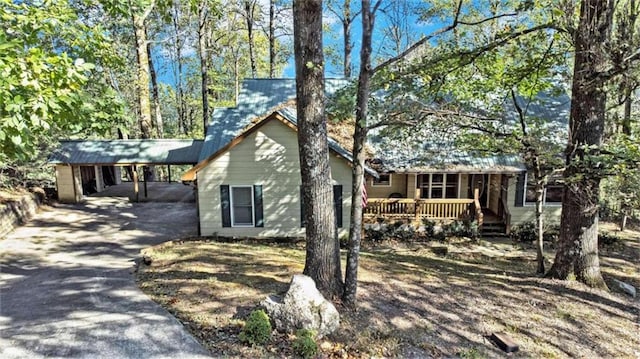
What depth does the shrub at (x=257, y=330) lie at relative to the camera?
4953mm

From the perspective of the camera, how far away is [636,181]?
276 inches

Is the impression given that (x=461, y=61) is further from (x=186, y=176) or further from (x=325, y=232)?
(x=186, y=176)

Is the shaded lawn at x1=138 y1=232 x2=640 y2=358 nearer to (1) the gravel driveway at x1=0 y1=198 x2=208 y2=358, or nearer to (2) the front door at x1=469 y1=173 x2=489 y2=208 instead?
(1) the gravel driveway at x1=0 y1=198 x2=208 y2=358

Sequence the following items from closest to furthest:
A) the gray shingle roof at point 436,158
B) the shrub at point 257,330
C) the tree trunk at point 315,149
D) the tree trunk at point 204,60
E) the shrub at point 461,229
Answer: the shrub at point 257,330, the tree trunk at point 315,149, the gray shingle roof at point 436,158, the shrub at point 461,229, the tree trunk at point 204,60

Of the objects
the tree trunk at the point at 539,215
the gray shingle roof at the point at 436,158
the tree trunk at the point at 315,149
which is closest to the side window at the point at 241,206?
the gray shingle roof at the point at 436,158

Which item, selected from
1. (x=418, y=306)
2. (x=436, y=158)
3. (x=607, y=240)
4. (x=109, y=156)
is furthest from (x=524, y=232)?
(x=109, y=156)

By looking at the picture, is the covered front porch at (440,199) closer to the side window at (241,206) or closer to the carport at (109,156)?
the side window at (241,206)

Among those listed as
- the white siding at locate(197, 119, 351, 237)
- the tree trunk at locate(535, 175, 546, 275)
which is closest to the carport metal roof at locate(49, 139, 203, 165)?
the white siding at locate(197, 119, 351, 237)

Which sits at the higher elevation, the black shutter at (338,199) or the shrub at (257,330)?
the black shutter at (338,199)

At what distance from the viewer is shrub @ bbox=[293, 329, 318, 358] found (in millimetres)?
4730

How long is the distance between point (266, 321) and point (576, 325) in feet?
17.1

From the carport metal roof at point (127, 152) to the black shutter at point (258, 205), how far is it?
5.70 m

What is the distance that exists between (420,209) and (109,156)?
13498mm

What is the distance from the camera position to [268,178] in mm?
11977
